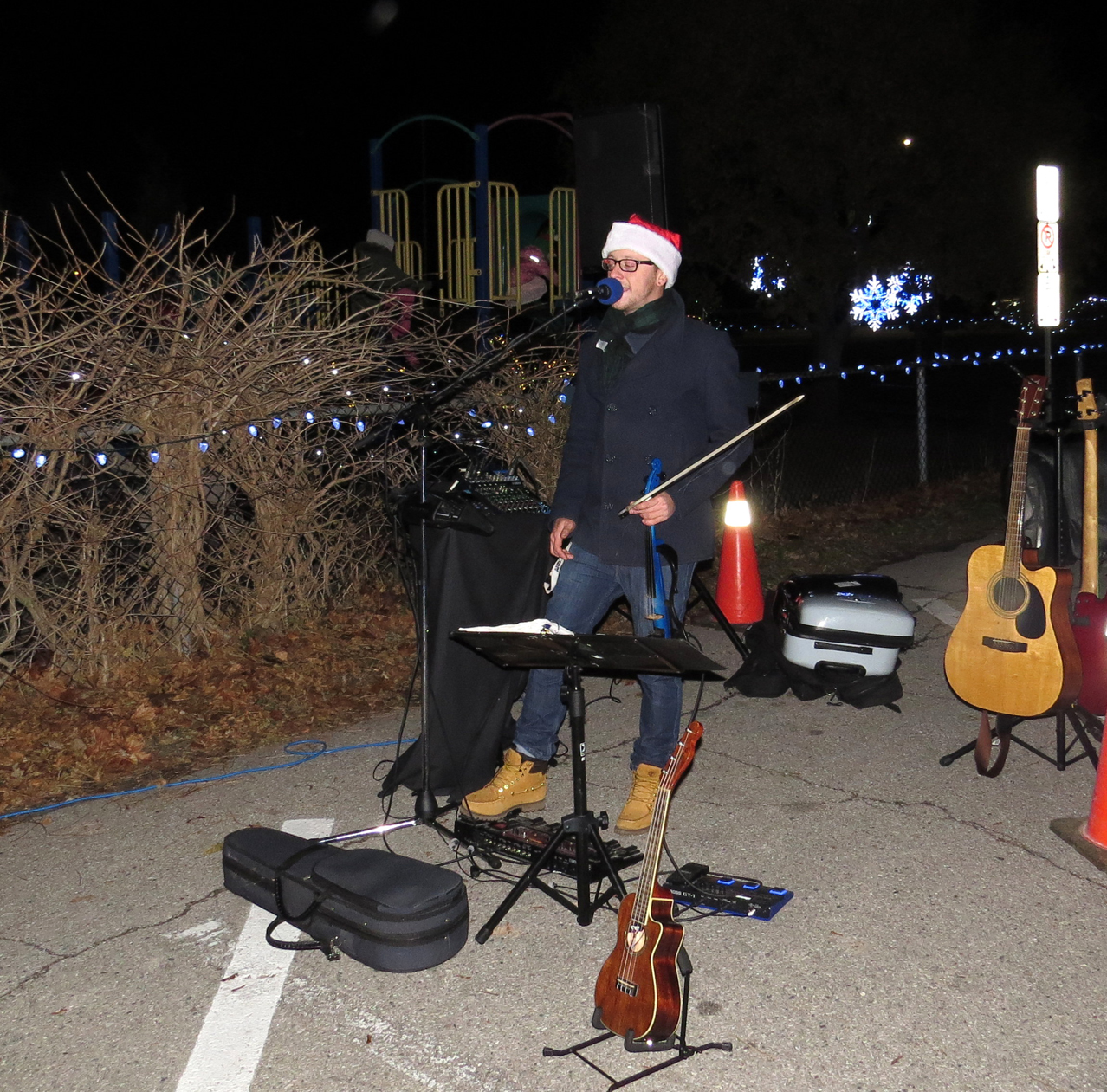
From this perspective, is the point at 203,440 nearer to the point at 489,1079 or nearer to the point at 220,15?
the point at 489,1079

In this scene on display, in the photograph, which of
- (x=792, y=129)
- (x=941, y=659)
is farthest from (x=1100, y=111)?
(x=941, y=659)

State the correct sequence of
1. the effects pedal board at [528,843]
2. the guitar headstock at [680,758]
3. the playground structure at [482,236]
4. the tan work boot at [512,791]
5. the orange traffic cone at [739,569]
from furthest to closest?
the playground structure at [482,236], the orange traffic cone at [739,569], the tan work boot at [512,791], the effects pedal board at [528,843], the guitar headstock at [680,758]

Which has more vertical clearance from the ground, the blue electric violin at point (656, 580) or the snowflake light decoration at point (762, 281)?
the snowflake light decoration at point (762, 281)

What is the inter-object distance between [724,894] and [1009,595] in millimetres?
1939

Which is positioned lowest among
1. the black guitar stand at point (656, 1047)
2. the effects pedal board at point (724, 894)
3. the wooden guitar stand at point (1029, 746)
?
the black guitar stand at point (656, 1047)

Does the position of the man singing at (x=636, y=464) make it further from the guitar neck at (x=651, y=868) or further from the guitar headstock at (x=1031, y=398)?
the guitar headstock at (x=1031, y=398)

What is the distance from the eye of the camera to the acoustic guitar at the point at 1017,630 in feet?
15.8

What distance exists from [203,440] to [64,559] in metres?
0.91

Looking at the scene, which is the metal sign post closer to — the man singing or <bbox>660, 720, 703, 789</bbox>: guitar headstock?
the man singing

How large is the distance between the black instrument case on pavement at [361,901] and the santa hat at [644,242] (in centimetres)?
219

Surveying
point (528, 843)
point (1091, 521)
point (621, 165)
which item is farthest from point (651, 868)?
point (621, 165)

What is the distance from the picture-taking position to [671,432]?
14.2ft

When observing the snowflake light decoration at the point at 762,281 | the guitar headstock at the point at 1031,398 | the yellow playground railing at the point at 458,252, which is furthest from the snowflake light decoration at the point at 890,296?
the guitar headstock at the point at 1031,398

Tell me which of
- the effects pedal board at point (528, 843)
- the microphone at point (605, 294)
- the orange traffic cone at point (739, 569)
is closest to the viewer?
the microphone at point (605, 294)
